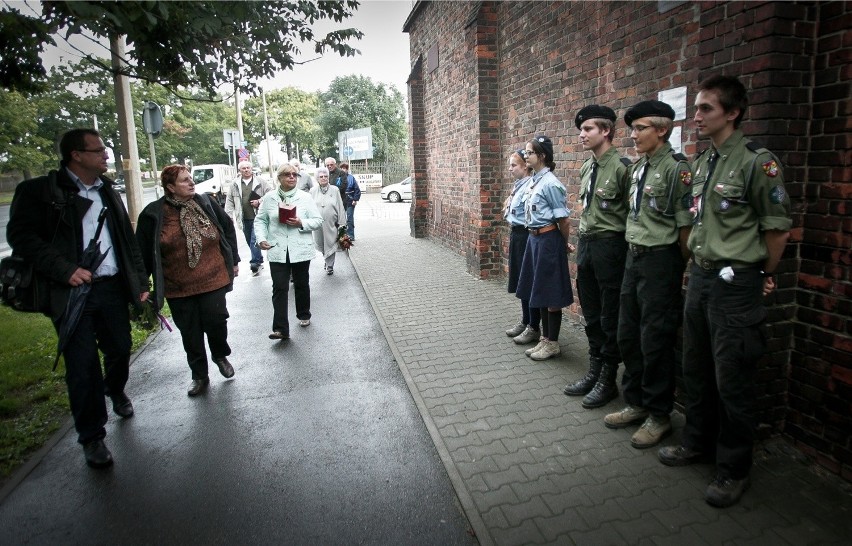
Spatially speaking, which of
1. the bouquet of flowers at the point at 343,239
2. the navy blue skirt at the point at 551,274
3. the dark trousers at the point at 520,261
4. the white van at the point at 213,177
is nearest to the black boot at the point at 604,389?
the navy blue skirt at the point at 551,274

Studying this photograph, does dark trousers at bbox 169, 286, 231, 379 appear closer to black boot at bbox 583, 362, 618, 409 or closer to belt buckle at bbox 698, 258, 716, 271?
black boot at bbox 583, 362, 618, 409

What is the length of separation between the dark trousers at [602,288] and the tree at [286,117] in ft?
171

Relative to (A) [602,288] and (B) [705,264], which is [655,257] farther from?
(A) [602,288]

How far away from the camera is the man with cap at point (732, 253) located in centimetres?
272

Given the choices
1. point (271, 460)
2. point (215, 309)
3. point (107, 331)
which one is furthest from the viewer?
point (215, 309)

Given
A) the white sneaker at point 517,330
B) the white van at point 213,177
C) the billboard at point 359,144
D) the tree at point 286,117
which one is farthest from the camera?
the tree at point 286,117

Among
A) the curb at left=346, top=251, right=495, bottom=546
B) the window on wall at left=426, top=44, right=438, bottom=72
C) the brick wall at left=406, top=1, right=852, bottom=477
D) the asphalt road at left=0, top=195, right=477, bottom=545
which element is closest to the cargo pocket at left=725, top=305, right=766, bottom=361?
the brick wall at left=406, top=1, right=852, bottom=477

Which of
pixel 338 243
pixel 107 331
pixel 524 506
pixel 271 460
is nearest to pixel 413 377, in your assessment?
pixel 271 460

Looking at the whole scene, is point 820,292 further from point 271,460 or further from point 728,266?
point 271,460

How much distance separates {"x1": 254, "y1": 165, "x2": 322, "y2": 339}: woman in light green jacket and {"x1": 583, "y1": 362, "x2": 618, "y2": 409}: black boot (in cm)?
357

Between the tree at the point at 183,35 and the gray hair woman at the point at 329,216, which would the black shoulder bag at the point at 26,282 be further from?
the gray hair woman at the point at 329,216

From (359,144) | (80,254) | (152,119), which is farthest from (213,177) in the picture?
(80,254)

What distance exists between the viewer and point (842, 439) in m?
2.95

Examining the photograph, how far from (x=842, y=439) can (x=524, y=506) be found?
5.93 ft
